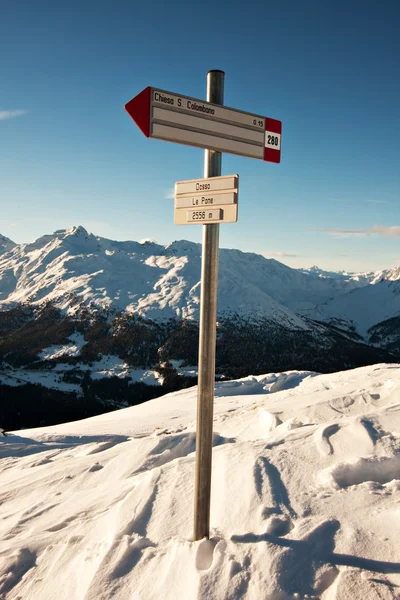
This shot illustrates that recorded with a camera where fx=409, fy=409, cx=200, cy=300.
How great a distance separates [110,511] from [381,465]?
4109 mm

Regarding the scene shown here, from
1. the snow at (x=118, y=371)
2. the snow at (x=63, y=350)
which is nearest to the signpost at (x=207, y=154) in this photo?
the snow at (x=118, y=371)

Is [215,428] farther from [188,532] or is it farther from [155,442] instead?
[188,532]

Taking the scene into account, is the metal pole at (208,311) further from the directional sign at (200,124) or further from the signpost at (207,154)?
the directional sign at (200,124)

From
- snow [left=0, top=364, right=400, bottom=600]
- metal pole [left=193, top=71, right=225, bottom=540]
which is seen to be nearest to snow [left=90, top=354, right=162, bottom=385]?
snow [left=0, top=364, right=400, bottom=600]

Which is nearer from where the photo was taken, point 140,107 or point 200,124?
point 140,107

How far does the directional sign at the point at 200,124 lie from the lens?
409 cm

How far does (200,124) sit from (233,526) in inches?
184

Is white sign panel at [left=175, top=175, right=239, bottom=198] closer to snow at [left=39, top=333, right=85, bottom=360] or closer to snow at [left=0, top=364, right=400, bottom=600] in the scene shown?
snow at [left=0, top=364, right=400, bottom=600]

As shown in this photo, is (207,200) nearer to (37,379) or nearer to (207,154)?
(207,154)

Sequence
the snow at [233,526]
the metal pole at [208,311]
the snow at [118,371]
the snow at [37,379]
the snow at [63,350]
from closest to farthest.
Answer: the snow at [233,526]
the metal pole at [208,311]
the snow at [37,379]
the snow at [118,371]
the snow at [63,350]

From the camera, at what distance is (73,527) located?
603 cm

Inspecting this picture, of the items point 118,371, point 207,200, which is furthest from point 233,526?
point 118,371

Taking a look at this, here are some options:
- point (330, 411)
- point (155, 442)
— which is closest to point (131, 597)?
point (155, 442)

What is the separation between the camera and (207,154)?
4.45m
